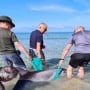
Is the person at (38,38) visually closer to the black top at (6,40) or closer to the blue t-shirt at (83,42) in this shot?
the blue t-shirt at (83,42)

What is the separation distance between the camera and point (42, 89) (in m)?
9.63

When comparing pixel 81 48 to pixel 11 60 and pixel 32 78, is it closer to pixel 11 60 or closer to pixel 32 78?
pixel 32 78

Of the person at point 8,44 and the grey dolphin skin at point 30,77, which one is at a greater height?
the person at point 8,44

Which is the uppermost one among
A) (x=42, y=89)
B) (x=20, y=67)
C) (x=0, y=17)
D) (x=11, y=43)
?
(x=0, y=17)

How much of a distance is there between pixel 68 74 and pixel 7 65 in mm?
2605

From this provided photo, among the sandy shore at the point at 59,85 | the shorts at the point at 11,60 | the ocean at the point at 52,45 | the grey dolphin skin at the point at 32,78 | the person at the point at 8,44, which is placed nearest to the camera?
the shorts at the point at 11,60

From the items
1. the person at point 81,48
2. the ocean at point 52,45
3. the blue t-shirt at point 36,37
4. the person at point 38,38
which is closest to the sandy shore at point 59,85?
the person at point 81,48

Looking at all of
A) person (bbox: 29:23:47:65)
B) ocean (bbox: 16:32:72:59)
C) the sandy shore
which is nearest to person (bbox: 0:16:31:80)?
the sandy shore

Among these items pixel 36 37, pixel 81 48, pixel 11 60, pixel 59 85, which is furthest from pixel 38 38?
pixel 11 60

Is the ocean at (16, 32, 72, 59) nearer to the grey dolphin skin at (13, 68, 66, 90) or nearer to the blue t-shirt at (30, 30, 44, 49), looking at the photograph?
the blue t-shirt at (30, 30, 44, 49)

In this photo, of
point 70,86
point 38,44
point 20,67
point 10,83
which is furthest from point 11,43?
point 38,44

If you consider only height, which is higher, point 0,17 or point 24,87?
point 0,17

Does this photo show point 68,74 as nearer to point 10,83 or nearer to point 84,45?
point 84,45

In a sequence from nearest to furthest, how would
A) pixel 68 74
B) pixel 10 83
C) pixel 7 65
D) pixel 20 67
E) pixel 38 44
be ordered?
pixel 7 65 < pixel 20 67 < pixel 10 83 < pixel 68 74 < pixel 38 44
